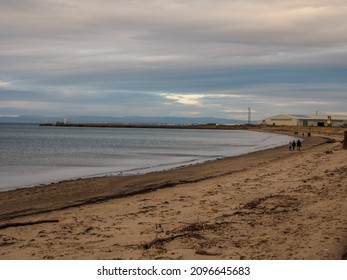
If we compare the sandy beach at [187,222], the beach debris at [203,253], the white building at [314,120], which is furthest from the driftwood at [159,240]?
the white building at [314,120]

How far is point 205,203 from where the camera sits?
12.0 m

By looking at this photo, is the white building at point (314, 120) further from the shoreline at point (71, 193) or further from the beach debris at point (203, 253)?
the beach debris at point (203, 253)

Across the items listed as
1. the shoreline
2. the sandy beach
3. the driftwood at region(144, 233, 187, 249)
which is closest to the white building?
the shoreline

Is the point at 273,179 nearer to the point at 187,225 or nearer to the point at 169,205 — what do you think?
the point at 169,205

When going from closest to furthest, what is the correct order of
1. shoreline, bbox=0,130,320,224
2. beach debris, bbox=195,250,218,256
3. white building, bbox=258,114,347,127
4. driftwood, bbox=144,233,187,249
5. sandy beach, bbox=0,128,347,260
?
beach debris, bbox=195,250,218,256 < sandy beach, bbox=0,128,347,260 < driftwood, bbox=144,233,187,249 < shoreline, bbox=0,130,320,224 < white building, bbox=258,114,347,127

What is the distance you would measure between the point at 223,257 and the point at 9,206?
339 inches

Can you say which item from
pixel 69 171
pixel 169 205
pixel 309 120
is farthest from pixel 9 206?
pixel 309 120

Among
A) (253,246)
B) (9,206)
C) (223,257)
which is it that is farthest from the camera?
(9,206)

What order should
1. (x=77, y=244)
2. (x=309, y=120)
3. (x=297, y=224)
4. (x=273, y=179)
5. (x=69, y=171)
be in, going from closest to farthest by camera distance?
(x=77, y=244)
(x=297, y=224)
(x=273, y=179)
(x=69, y=171)
(x=309, y=120)

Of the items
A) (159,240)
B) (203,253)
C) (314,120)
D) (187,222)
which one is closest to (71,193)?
(187,222)

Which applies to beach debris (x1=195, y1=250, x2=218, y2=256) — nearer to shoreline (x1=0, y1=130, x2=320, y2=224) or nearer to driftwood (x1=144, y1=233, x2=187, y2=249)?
driftwood (x1=144, y1=233, x2=187, y2=249)

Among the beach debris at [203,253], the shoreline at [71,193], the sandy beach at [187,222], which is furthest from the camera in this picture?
the shoreline at [71,193]

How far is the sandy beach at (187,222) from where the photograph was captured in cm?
742

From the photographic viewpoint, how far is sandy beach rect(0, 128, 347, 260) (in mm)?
7422
